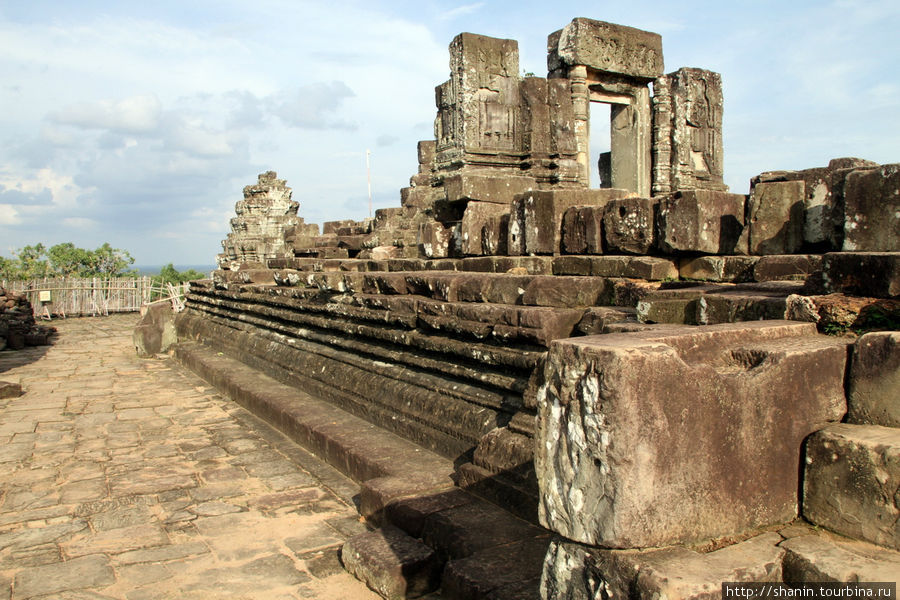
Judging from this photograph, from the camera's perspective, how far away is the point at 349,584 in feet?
9.78

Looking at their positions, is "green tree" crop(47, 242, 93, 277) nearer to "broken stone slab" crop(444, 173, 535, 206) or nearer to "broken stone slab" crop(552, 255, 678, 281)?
"broken stone slab" crop(444, 173, 535, 206)

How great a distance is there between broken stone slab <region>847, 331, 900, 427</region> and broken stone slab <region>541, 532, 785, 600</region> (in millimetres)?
507

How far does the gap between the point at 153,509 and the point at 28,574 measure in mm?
859

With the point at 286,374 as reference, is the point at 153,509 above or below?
below

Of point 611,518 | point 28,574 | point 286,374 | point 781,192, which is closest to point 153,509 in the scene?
point 28,574

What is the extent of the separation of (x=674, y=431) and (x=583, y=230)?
3317 millimetres

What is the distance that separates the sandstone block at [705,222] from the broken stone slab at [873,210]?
1086mm

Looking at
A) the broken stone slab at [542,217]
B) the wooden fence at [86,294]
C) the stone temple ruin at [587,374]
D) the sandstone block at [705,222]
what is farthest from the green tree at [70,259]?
the sandstone block at [705,222]

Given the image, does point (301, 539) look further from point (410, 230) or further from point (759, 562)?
point (410, 230)

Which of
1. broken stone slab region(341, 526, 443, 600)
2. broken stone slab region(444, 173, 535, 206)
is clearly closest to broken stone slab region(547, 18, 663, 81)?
broken stone slab region(444, 173, 535, 206)

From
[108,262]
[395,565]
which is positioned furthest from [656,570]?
[108,262]

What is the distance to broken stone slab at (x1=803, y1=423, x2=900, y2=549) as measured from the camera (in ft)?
5.82

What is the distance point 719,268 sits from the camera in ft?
13.3

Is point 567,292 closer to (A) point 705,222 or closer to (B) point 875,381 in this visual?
(A) point 705,222
